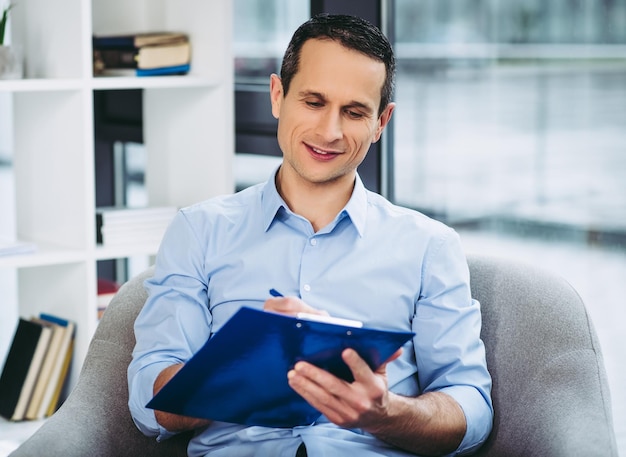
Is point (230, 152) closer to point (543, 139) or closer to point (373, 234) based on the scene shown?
point (373, 234)

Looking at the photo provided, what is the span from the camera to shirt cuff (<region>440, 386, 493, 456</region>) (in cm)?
169

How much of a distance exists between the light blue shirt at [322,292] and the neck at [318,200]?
0.03 metres

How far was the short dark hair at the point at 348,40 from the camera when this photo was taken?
1743mm

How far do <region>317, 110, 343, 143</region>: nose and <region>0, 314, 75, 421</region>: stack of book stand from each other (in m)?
1.39

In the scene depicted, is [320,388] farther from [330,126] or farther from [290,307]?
[330,126]

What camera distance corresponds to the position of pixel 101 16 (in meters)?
3.26

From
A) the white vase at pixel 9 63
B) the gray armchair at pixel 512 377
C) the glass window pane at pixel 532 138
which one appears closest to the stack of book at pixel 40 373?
the white vase at pixel 9 63

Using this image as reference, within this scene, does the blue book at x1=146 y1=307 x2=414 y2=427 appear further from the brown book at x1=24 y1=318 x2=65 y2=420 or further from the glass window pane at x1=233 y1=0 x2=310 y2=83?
the glass window pane at x1=233 y1=0 x2=310 y2=83

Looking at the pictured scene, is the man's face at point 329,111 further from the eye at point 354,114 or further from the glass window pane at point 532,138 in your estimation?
the glass window pane at point 532,138

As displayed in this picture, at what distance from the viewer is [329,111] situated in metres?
1.74

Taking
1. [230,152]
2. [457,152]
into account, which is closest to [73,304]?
[230,152]

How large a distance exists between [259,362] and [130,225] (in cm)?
159

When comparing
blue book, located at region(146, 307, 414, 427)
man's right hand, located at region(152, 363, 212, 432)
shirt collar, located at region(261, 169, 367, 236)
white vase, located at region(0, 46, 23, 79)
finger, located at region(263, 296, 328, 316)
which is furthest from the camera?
white vase, located at region(0, 46, 23, 79)

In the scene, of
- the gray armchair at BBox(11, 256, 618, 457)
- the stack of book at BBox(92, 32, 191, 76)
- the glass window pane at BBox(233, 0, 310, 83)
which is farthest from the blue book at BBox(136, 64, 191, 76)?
the gray armchair at BBox(11, 256, 618, 457)
